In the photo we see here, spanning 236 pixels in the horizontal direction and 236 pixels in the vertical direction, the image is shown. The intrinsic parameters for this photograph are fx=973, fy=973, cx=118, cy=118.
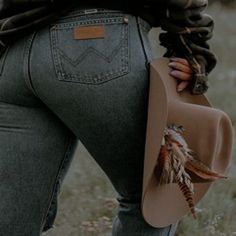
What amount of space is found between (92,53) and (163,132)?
0.33 m

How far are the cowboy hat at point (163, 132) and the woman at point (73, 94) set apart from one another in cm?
5

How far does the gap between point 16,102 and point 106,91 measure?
324mm

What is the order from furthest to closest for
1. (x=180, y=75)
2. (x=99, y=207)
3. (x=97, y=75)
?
(x=99, y=207)
(x=180, y=75)
(x=97, y=75)

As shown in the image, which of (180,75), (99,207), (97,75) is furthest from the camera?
(99,207)

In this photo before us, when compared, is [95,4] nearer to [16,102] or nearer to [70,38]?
[70,38]

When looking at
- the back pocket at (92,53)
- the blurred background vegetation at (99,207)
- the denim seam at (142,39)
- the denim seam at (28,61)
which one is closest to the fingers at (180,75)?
the denim seam at (142,39)

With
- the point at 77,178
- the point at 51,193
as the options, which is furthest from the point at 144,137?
the point at 77,178

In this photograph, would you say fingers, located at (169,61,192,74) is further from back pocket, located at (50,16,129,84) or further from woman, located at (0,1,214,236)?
back pocket, located at (50,16,129,84)

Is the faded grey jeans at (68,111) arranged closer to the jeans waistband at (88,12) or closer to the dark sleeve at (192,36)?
the jeans waistband at (88,12)

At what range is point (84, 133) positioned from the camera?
10.2ft

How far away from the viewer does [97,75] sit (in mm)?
3012

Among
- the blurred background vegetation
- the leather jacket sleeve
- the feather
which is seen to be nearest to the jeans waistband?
the leather jacket sleeve

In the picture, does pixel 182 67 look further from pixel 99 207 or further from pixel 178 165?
pixel 99 207

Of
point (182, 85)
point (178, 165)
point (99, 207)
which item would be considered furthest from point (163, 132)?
point (99, 207)
